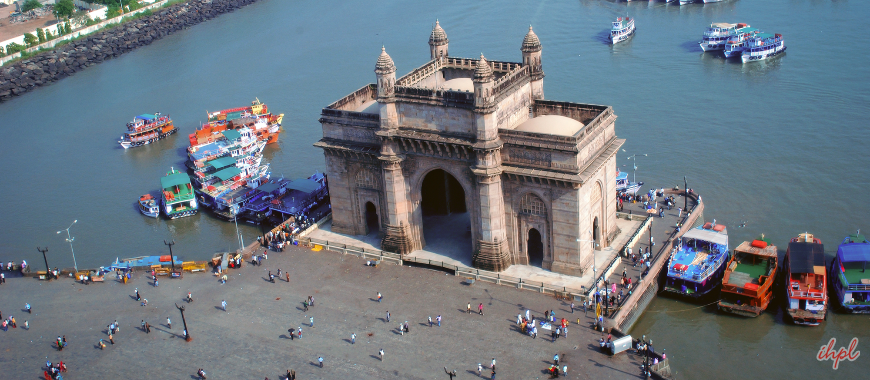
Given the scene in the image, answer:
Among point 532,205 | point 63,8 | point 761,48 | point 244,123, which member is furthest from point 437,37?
point 63,8

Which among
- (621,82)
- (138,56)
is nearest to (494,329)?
(621,82)

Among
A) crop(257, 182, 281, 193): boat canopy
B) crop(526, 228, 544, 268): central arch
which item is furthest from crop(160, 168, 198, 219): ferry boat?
crop(526, 228, 544, 268): central arch

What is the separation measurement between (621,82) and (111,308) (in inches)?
2875

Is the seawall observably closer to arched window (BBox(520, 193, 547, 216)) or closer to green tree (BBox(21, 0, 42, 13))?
green tree (BBox(21, 0, 42, 13))

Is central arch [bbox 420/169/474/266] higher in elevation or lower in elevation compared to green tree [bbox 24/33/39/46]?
lower

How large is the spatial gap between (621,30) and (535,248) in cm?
7316

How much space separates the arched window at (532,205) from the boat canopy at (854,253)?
21421 millimetres

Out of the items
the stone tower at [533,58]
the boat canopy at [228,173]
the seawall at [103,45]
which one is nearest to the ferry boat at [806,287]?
the stone tower at [533,58]

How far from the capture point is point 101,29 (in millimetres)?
162625

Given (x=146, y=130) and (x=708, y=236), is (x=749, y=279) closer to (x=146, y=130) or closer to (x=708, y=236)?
(x=708, y=236)

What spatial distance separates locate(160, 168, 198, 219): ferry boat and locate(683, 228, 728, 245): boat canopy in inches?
1912

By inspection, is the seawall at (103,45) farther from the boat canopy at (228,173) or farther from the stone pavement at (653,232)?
the stone pavement at (653,232)

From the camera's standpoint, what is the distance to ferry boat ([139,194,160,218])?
8738 centimetres

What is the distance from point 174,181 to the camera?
88250 mm
